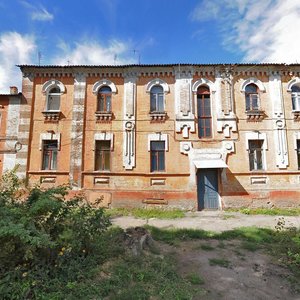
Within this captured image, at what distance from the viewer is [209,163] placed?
1253 cm

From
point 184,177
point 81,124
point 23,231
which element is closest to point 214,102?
point 184,177

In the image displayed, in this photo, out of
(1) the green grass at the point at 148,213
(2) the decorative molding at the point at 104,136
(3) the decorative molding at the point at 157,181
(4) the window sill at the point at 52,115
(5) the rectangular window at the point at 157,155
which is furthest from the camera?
(4) the window sill at the point at 52,115

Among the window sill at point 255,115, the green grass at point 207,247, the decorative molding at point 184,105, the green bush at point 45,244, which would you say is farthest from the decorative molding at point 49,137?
the window sill at point 255,115

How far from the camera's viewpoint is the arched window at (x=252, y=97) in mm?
13812

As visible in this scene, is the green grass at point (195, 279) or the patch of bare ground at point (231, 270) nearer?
the patch of bare ground at point (231, 270)

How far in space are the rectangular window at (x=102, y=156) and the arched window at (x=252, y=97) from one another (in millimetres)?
7818

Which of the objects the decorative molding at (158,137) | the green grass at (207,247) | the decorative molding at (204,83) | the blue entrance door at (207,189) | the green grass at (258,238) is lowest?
the green grass at (207,247)

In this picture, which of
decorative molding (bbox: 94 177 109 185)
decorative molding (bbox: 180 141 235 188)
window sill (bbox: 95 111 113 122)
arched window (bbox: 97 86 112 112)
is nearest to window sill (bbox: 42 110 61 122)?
window sill (bbox: 95 111 113 122)

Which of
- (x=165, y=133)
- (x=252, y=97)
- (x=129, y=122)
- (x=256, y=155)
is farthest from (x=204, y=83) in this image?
(x=256, y=155)

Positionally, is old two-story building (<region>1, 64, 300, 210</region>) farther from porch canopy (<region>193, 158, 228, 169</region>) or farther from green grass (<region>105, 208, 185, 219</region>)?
green grass (<region>105, 208, 185, 219</region>)

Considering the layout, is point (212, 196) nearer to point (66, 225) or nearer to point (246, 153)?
point (246, 153)

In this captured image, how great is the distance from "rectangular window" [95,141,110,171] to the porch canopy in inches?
178

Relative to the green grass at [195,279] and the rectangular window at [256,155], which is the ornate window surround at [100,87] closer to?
the rectangular window at [256,155]

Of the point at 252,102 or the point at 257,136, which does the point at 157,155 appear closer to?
the point at 257,136
